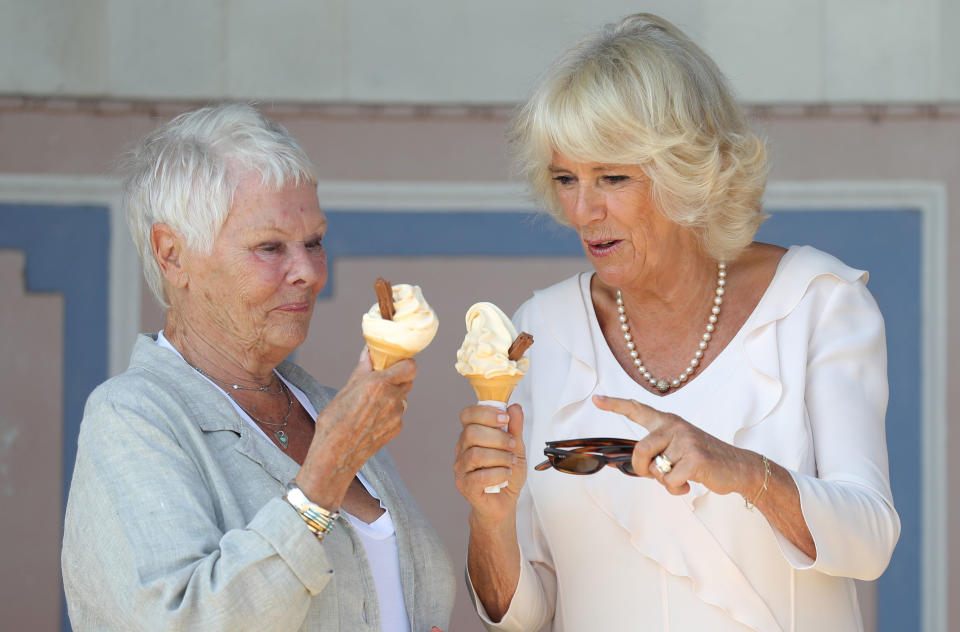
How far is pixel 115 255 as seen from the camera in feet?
14.9

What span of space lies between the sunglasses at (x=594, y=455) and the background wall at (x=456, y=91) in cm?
224

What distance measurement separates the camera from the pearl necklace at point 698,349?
9.11ft

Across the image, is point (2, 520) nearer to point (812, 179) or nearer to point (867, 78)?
point (812, 179)

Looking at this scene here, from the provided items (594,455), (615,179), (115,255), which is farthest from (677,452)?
(115,255)

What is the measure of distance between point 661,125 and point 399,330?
2.73 feet

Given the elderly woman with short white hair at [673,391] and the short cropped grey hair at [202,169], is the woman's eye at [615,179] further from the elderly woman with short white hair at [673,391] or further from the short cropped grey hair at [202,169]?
the short cropped grey hair at [202,169]

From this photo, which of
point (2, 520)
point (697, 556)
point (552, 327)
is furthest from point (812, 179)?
point (2, 520)

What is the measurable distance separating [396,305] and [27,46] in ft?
9.44

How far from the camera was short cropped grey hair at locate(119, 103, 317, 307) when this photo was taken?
7.88ft

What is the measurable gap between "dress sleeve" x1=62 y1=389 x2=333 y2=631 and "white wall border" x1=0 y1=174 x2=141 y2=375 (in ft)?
7.83

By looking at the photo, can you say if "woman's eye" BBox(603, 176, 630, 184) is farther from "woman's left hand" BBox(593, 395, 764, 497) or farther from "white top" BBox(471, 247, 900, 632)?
"woman's left hand" BBox(593, 395, 764, 497)

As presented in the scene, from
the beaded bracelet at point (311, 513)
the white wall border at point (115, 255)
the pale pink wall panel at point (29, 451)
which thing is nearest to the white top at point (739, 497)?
the beaded bracelet at point (311, 513)

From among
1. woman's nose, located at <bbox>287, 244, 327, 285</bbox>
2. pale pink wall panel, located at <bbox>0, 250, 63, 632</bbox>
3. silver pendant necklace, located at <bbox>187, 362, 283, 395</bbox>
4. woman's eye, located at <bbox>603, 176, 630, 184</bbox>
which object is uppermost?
woman's eye, located at <bbox>603, 176, 630, 184</bbox>

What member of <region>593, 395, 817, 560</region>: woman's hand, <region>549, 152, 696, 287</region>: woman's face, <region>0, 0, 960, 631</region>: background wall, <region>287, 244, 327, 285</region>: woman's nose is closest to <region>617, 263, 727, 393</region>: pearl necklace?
<region>549, 152, 696, 287</region>: woman's face
